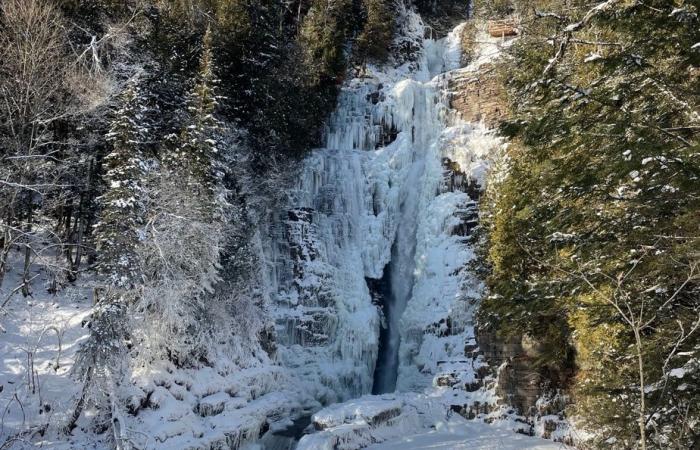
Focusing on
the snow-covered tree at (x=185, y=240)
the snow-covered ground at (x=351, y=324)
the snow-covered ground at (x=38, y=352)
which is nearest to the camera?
the snow-covered ground at (x=38, y=352)

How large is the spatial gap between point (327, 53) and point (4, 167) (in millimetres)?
19568

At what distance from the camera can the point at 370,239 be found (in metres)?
26.0

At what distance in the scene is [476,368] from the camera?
779 inches

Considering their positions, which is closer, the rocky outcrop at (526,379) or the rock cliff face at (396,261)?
the rocky outcrop at (526,379)

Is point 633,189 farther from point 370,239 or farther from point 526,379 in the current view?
point 370,239

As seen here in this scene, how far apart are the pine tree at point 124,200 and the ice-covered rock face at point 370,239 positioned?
29.2 feet

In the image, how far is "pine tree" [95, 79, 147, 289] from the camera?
14289 millimetres

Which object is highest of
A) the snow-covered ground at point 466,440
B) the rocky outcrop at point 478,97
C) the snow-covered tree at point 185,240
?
the rocky outcrop at point 478,97

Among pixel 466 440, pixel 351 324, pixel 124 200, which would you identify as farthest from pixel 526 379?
pixel 124 200

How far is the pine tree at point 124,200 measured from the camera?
14.3 m

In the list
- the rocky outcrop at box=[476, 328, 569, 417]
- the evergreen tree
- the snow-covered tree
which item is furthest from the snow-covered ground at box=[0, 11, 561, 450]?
the evergreen tree

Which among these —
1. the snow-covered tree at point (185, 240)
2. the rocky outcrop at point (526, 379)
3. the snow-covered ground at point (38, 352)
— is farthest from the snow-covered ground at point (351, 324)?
the snow-covered tree at point (185, 240)

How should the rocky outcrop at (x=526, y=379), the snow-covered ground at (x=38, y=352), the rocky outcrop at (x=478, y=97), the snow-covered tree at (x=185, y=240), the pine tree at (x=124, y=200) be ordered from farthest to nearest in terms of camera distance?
the rocky outcrop at (x=478, y=97)
the rocky outcrop at (x=526, y=379)
the snow-covered tree at (x=185, y=240)
the pine tree at (x=124, y=200)
the snow-covered ground at (x=38, y=352)

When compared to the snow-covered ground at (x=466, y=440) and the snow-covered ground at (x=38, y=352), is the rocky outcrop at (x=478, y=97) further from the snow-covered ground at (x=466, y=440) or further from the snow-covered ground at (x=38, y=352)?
the snow-covered ground at (x=38, y=352)
